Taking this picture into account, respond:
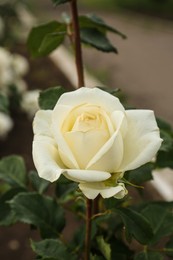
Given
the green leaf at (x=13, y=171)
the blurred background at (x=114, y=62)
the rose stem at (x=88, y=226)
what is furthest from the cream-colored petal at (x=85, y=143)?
the blurred background at (x=114, y=62)

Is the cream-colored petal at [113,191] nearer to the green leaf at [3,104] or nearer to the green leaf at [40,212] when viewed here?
the green leaf at [40,212]

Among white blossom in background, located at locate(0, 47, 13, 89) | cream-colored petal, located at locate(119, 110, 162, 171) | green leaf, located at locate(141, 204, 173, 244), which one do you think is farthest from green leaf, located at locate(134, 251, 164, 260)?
white blossom in background, located at locate(0, 47, 13, 89)

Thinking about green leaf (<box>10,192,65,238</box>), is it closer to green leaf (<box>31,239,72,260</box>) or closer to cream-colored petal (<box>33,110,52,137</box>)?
green leaf (<box>31,239,72,260</box>)

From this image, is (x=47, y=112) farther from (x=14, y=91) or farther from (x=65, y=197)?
(x=14, y=91)

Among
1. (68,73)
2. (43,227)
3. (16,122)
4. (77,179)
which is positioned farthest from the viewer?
(68,73)

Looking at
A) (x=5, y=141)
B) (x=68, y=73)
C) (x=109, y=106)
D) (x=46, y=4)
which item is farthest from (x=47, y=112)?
(x=46, y=4)

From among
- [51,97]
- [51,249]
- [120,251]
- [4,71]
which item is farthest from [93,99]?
[4,71]
